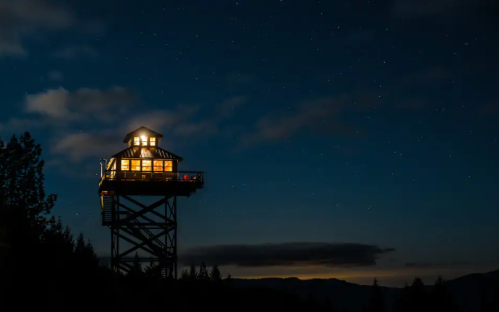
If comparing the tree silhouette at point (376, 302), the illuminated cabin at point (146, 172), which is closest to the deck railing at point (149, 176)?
the illuminated cabin at point (146, 172)

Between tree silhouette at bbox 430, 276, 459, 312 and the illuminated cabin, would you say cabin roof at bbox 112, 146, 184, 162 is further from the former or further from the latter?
tree silhouette at bbox 430, 276, 459, 312

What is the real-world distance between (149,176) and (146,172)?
52 cm

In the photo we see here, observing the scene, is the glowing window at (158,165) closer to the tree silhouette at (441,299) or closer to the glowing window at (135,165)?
the glowing window at (135,165)

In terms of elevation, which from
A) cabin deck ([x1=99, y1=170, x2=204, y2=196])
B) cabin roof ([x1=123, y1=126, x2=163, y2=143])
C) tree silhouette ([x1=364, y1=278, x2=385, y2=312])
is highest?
cabin roof ([x1=123, y1=126, x2=163, y2=143])

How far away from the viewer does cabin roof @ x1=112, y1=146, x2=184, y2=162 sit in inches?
2653

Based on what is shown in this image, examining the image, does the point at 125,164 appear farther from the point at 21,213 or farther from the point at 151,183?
the point at 21,213

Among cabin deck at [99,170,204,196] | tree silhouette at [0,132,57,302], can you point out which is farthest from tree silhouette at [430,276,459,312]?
tree silhouette at [0,132,57,302]

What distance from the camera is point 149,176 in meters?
66.6

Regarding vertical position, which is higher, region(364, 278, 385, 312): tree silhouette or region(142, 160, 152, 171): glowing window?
region(142, 160, 152, 171): glowing window

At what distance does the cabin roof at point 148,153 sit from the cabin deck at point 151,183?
1.74m

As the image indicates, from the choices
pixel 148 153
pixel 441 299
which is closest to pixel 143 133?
pixel 148 153

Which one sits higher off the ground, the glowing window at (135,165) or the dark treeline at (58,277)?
the glowing window at (135,165)

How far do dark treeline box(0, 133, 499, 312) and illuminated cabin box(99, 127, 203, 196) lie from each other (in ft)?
22.3

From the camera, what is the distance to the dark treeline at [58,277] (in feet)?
135
